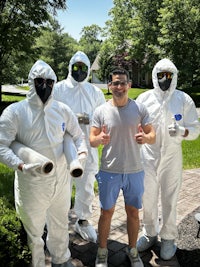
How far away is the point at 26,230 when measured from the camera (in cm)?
330

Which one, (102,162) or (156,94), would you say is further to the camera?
(156,94)

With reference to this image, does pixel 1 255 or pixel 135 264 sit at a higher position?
pixel 1 255

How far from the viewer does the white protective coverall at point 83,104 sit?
14.4 ft

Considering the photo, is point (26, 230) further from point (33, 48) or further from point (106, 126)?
point (33, 48)

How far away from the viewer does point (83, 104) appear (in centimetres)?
442

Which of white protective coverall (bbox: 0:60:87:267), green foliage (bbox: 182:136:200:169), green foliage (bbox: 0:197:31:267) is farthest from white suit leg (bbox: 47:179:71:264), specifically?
green foliage (bbox: 182:136:200:169)

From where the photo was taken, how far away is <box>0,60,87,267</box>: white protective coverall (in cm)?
308

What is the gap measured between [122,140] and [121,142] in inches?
0.9

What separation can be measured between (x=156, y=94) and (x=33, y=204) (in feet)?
6.19

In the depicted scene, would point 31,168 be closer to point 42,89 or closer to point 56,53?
point 42,89

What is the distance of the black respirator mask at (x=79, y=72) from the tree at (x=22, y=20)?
14.0 m

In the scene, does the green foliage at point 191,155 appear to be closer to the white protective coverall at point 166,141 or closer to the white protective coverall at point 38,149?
the white protective coverall at point 166,141

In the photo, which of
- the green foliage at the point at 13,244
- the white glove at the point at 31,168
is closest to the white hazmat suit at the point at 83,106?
the green foliage at the point at 13,244

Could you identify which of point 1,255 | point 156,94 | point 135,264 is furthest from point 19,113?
point 135,264
